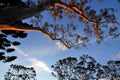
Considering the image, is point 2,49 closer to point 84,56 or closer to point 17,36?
point 17,36

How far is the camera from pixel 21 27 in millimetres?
11172

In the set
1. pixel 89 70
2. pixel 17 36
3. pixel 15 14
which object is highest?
pixel 89 70

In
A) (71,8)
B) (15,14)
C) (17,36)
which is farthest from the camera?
(17,36)

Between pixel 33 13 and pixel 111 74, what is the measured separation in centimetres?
3278

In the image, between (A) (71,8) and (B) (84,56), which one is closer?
(A) (71,8)

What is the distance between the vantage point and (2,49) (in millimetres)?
15492

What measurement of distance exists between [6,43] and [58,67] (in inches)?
1043

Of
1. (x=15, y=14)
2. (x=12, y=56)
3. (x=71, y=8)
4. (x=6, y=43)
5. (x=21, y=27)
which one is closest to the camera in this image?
(x=15, y=14)

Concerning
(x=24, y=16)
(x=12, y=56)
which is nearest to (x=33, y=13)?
(x=24, y=16)

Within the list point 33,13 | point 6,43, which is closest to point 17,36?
point 6,43

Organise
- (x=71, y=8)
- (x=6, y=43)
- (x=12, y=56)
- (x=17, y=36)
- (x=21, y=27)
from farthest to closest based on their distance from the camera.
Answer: (x=12, y=56) < (x=6, y=43) < (x=17, y=36) < (x=71, y=8) < (x=21, y=27)

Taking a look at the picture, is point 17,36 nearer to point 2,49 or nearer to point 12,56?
point 2,49

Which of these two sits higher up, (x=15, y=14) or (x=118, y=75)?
(x=118, y=75)

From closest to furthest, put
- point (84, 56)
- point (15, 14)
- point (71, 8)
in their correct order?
1. point (15, 14)
2. point (71, 8)
3. point (84, 56)
